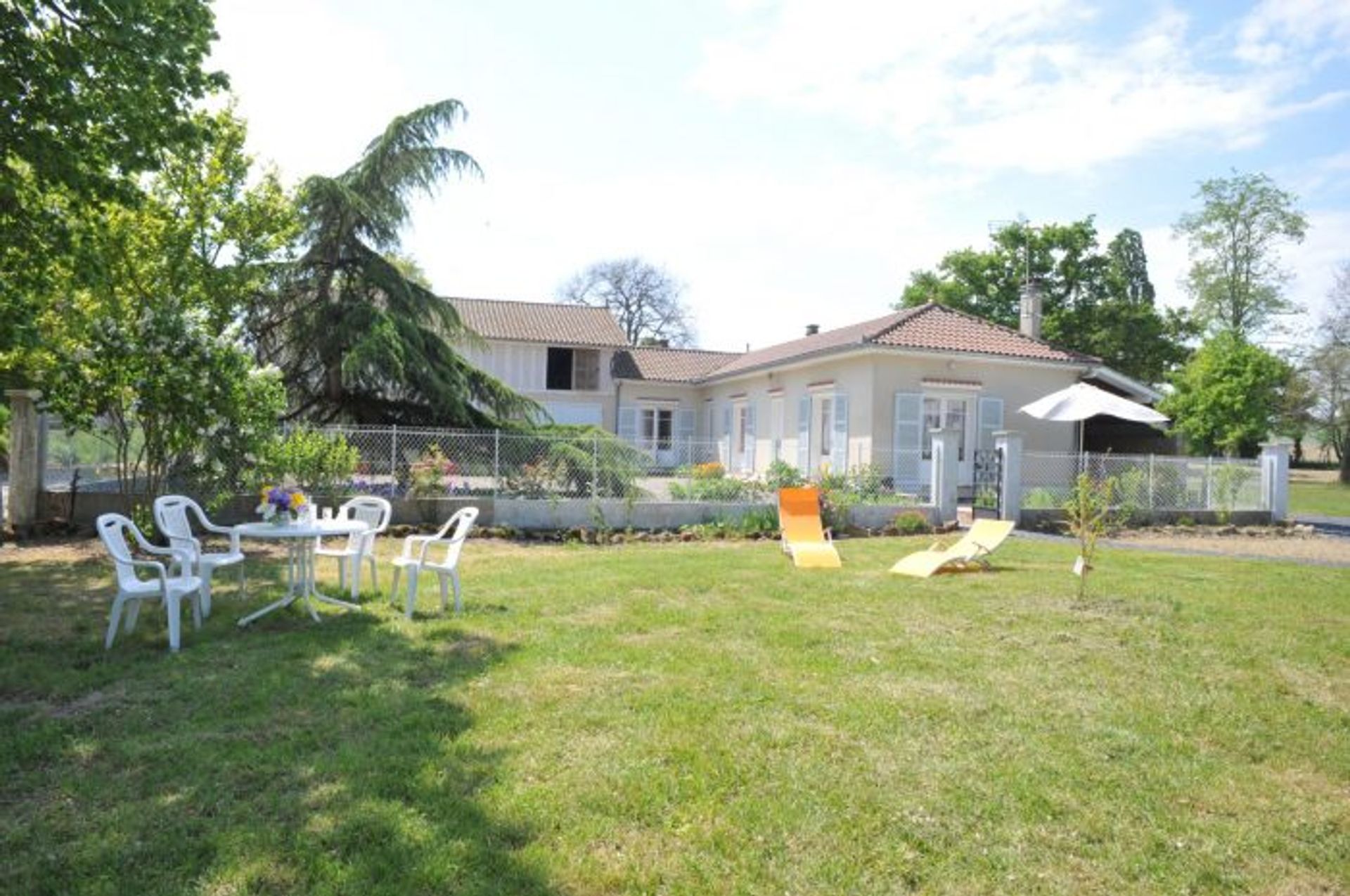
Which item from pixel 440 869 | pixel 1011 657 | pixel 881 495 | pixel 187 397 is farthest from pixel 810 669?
pixel 881 495

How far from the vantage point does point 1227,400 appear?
25.2 meters

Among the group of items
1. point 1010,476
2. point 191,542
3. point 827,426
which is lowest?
point 191,542

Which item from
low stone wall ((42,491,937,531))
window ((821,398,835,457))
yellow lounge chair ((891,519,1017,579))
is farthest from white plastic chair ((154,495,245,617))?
window ((821,398,835,457))

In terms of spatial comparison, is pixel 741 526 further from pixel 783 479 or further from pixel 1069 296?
pixel 1069 296

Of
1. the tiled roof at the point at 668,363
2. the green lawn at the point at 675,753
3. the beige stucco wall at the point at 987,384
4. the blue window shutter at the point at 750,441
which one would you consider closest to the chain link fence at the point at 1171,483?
the beige stucco wall at the point at 987,384

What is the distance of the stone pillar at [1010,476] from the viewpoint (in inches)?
554

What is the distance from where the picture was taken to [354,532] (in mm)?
6871

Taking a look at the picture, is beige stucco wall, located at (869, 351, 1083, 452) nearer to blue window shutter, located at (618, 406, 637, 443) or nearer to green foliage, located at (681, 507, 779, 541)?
green foliage, located at (681, 507, 779, 541)

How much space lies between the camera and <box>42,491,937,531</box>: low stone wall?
10.9 meters

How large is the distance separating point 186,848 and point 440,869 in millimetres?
925

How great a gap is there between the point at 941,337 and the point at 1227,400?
12380mm

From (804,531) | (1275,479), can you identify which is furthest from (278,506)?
(1275,479)

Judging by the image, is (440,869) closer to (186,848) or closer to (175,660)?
(186,848)

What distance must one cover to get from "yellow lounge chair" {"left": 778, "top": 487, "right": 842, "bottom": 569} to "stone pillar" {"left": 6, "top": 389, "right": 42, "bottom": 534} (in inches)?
380
